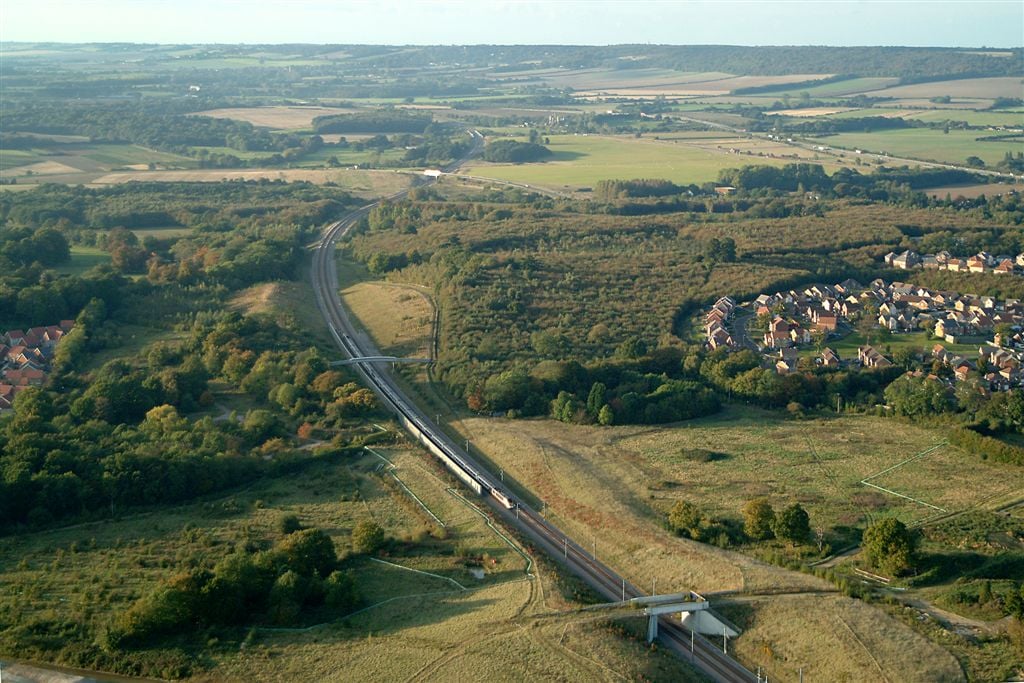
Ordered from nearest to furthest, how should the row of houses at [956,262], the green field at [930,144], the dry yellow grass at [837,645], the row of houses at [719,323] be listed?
the dry yellow grass at [837,645] < the row of houses at [719,323] < the row of houses at [956,262] < the green field at [930,144]

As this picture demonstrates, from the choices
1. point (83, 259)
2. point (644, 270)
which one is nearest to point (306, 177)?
point (83, 259)

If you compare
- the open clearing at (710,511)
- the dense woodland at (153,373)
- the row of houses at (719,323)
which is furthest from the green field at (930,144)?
the open clearing at (710,511)

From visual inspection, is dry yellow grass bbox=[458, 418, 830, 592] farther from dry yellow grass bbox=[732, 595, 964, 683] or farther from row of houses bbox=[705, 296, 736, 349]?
row of houses bbox=[705, 296, 736, 349]

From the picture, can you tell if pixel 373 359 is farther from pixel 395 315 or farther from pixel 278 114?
pixel 278 114

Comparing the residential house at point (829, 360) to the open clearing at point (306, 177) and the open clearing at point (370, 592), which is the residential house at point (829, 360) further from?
the open clearing at point (306, 177)

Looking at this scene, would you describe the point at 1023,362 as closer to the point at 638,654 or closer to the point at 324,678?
the point at 638,654

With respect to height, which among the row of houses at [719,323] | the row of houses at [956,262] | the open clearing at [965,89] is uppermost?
the open clearing at [965,89]

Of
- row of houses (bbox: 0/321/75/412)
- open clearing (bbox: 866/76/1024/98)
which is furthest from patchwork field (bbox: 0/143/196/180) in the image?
open clearing (bbox: 866/76/1024/98)
